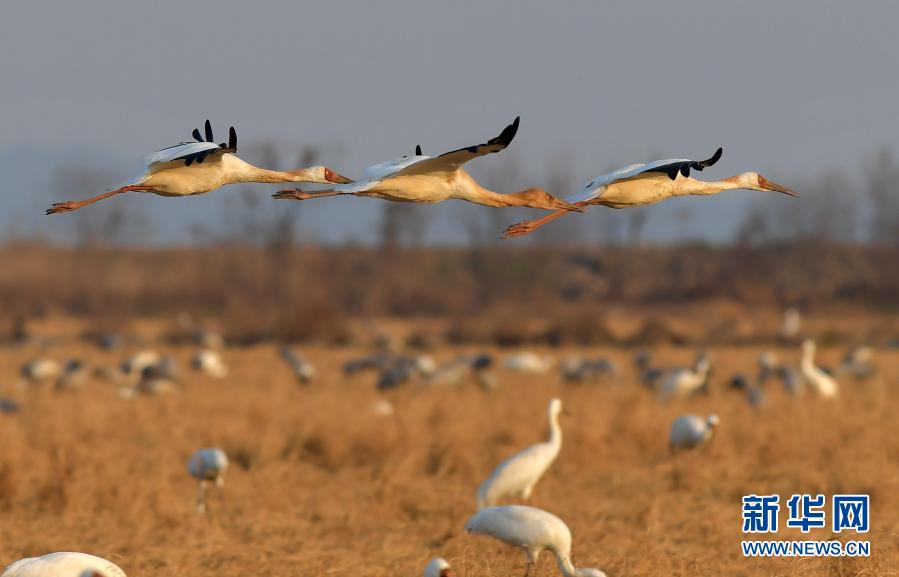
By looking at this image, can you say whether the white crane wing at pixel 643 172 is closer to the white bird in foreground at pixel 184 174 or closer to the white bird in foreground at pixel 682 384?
the white bird in foreground at pixel 184 174

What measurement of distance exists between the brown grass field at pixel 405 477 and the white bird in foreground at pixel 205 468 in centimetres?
16

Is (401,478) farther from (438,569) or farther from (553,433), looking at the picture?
(438,569)

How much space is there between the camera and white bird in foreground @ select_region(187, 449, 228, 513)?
1202cm

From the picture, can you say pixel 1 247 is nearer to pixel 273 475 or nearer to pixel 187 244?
pixel 187 244

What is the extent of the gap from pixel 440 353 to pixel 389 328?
32.7 feet

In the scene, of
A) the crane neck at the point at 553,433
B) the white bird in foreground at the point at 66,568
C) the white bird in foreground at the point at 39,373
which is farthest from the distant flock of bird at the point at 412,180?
the white bird in foreground at the point at 39,373

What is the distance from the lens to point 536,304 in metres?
45.9

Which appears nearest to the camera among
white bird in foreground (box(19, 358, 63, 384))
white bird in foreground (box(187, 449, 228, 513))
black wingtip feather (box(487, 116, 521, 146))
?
black wingtip feather (box(487, 116, 521, 146))

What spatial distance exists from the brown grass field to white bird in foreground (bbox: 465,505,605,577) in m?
0.29

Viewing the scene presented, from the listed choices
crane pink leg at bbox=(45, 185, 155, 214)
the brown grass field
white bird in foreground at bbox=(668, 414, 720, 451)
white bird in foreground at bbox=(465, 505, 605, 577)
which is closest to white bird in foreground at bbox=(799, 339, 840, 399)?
the brown grass field

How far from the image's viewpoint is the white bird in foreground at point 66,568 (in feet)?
23.4

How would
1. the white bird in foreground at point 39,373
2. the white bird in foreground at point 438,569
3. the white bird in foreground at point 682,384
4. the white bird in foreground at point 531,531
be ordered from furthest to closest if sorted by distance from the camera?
1. the white bird in foreground at point 39,373
2. the white bird in foreground at point 682,384
3. the white bird in foreground at point 531,531
4. the white bird in foreground at point 438,569

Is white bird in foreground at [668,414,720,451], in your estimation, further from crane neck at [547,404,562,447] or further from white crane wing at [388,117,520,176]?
white crane wing at [388,117,520,176]

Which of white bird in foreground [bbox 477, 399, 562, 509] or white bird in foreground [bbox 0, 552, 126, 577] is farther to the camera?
white bird in foreground [bbox 477, 399, 562, 509]
